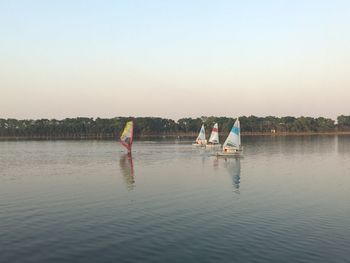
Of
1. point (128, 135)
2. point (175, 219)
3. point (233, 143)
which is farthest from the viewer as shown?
point (128, 135)

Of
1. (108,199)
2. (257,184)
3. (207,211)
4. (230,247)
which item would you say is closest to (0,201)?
(108,199)

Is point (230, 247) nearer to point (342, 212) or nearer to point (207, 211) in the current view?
point (207, 211)

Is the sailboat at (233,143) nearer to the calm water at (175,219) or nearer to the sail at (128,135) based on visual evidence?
the sail at (128,135)

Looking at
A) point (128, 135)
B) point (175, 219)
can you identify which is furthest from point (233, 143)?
point (175, 219)

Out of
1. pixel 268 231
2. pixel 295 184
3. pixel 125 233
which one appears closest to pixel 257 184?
pixel 295 184

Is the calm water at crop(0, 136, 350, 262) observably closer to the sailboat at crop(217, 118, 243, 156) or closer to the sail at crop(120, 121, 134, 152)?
the sailboat at crop(217, 118, 243, 156)

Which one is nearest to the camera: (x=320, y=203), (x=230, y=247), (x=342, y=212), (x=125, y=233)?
(x=230, y=247)

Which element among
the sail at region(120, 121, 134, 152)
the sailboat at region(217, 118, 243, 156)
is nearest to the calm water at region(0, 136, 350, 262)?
the sailboat at region(217, 118, 243, 156)

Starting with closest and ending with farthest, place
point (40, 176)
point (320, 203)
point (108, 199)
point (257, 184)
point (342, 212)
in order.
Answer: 1. point (342, 212)
2. point (320, 203)
3. point (108, 199)
4. point (257, 184)
5. point (40, 176)

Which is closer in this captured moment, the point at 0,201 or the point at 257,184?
the point at 0,201

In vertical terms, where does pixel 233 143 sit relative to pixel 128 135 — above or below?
below

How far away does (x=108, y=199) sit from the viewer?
40.6m

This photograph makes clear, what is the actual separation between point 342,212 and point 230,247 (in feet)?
47.6

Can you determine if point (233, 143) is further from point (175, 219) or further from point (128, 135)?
point (175, 219)
